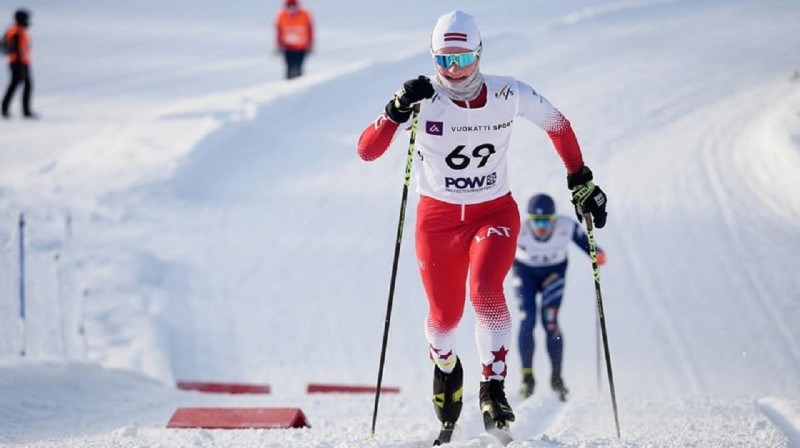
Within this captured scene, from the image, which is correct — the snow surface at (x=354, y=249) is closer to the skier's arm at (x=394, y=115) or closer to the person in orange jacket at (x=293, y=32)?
the person in orange jacket at (x=293, y=32)

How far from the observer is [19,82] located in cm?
1653

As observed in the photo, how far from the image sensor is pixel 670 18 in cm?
2298

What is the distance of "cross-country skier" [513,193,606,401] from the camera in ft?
26.8

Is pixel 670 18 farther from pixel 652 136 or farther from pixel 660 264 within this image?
pixel 660 264

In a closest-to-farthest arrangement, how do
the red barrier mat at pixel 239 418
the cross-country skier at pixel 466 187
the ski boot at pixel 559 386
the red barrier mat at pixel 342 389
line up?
the cross-country skier at pixel 466 187 → the red barrier mat at pixel 239 418 → the ski boot at pixel 559 386 → the red barrier mat at pixel 342 389

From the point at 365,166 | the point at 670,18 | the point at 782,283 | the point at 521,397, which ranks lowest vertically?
the point at 521,397

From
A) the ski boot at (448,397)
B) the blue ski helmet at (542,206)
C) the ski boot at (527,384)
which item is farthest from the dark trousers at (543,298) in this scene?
the ski boot at (448,397)

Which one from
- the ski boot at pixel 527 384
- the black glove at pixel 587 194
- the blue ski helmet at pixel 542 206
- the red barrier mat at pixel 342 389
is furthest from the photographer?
the red barrier mat at pixel 342 389

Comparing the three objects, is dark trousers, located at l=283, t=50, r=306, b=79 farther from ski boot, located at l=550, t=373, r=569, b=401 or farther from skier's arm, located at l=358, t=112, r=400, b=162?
skier's arm, located at l=358, t=112, r=400, b=162

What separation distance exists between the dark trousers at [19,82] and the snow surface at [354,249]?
35 centimetres

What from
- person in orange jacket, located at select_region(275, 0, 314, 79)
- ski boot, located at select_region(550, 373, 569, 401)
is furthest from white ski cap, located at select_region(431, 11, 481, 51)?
person in orange jacket, located at select_region(275, 0, 314, 79)

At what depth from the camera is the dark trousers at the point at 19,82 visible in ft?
53.3

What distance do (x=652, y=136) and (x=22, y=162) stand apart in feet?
31.6

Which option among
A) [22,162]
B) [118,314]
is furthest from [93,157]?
[118,314]
